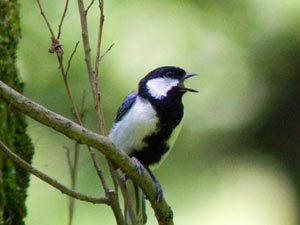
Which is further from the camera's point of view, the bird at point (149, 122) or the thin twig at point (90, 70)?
the bird at point (149, 122)

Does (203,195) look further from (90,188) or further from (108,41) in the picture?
(108,41)

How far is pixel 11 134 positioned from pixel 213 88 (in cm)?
195

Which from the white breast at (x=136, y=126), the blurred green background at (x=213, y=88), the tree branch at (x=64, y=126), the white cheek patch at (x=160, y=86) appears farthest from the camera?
the blurred green background at (x=213, y=88)

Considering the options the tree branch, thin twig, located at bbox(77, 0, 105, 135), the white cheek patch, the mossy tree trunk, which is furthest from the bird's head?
thin twig, located at bbox(77, 0, 105, 135)

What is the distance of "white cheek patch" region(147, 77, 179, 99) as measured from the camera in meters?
Answer: 3.71

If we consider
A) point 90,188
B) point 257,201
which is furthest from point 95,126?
point 257,201

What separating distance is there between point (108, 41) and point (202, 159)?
84 cm

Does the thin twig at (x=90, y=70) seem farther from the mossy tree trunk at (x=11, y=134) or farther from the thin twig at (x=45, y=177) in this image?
the mossy tree trunk at (x=11, y=134)

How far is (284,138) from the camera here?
4.99 metres

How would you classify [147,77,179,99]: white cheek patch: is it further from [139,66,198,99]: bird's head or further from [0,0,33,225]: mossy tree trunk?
[0,0,33,225]: mossy tree trunk

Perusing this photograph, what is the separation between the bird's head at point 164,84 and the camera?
3.71 meters

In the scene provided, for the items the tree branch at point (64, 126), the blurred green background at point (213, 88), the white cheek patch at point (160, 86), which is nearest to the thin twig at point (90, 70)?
the tree branch at point (64, 126)

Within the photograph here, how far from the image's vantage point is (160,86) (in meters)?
3.75

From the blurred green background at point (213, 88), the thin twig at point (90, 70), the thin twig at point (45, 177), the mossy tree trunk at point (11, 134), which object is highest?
the blurred green background at point (213, 88)
